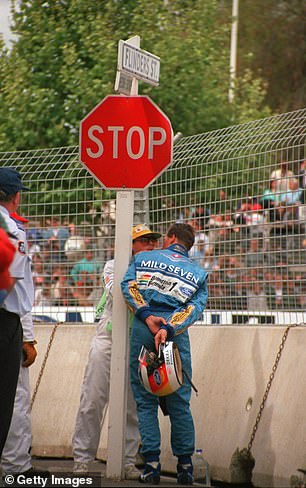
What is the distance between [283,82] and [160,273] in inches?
1392

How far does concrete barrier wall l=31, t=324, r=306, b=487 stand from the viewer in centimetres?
899

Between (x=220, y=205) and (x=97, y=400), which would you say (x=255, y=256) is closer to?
(x=220, y=205)

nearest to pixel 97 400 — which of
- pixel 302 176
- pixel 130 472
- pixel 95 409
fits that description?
pixel 95 409

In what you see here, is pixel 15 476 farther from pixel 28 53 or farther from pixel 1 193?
pixel 28 53

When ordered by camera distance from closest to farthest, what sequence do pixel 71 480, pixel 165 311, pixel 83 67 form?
pixel 71 480 < pixel 165 311 < pixel 83 67

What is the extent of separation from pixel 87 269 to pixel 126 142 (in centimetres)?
283

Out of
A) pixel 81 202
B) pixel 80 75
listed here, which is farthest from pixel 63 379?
pixel 80 75

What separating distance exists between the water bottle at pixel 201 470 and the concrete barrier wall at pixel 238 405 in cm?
26

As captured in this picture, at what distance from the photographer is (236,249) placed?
10133mm

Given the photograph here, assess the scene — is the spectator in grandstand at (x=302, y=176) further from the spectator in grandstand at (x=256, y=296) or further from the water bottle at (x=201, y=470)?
the water bottle at (x=201, y=470)

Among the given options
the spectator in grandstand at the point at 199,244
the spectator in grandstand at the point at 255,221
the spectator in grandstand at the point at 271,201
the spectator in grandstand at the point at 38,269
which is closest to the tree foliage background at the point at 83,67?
the spectator in grandstand at the point at 38,269

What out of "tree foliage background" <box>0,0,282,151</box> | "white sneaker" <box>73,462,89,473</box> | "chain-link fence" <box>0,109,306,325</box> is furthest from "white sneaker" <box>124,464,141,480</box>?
"tree foliage background" <box>0,0,282,151</box>

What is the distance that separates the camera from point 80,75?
23844mm

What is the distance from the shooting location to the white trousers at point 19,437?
8742 millimetres
